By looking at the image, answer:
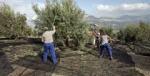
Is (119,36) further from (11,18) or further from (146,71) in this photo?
(146,71)

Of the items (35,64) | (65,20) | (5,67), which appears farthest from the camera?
(65,20)

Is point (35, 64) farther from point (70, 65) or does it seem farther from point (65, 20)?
point (65, 20)

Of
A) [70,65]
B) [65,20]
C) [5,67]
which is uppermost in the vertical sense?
[65,20]

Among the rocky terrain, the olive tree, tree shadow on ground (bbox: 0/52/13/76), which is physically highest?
the olive tree

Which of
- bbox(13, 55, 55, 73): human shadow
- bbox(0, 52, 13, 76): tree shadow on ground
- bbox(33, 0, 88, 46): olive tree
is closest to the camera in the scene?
bbox(0, 52, 13, 76): tree shadow on ground

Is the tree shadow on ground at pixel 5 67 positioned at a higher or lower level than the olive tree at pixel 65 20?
lower

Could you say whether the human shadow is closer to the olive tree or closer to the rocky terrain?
the rocky terrain

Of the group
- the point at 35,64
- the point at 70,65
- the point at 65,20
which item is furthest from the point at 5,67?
the point at 65,20

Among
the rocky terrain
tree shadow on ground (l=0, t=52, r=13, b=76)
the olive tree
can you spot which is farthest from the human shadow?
the olive tree

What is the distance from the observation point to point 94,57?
1955cm

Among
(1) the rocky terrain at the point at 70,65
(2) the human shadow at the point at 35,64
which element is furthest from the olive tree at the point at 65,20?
(2) the human shadow at the point at 35,64

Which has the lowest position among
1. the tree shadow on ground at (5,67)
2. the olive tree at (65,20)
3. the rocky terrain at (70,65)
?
the rocky terrain at (70,65)

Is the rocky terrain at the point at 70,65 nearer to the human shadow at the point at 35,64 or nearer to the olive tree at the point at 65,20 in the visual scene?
the human shadow at the point at 35,64

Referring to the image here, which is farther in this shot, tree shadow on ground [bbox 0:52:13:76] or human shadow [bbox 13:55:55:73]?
human shadow [bbox 13:55:55:73]
